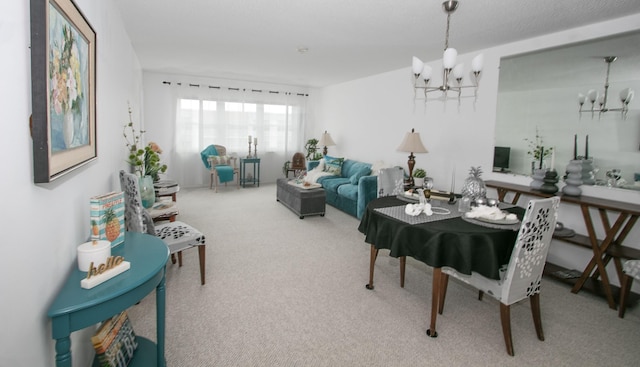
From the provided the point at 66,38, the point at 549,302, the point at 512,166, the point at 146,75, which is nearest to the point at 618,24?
the point at 512,166

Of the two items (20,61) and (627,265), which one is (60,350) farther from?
(627,265)

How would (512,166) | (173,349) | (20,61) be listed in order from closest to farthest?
1. (20,61)
2. (173,349)
3. (512,166)

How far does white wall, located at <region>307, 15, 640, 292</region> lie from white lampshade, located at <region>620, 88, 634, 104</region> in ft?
1.70

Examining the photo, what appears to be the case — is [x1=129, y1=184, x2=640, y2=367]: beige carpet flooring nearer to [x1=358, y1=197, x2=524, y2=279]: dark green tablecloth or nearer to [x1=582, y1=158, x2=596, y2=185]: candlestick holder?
[x1=358, y1=197, x2=524, y2=279]: dark green tablecloth

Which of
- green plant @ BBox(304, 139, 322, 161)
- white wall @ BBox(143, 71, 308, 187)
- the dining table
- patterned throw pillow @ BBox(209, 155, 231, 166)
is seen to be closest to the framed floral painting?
the dining table

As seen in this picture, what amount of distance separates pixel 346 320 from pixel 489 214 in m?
1.23

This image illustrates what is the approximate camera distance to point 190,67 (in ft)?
18.6

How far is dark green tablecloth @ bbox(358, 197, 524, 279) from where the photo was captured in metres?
1.93

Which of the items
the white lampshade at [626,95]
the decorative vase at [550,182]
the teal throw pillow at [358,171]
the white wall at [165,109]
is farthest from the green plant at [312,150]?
the white lampshade at [626,95]

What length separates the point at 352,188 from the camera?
497 centimetres

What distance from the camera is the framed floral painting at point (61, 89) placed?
1.00 m

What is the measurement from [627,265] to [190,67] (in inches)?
246

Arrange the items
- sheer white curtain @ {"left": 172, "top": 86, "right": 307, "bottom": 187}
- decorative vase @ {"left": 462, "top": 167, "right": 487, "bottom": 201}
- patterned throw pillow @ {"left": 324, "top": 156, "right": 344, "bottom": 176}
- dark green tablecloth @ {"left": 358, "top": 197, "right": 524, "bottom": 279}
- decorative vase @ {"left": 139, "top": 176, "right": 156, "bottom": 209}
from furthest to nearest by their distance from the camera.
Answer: sheer white curtain @ {"left": 172, "top": 86, "right": 307, "bottom": 187}, patterned throw pillow @ {"left": 324, "top": 156, "right": 344, "bottom": 176}, decorative vase @ {"left": 139, "top": 176, "right": 156, "bottom": 209}, decorative vase @ {"left": 462, "top": 167, "right": 487, "bottom": 201}, dark green tablecloth @ {"left": 358, "top": 197, "right": 524, "bottom": 279}

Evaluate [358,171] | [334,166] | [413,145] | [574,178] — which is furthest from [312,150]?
[574,178]
